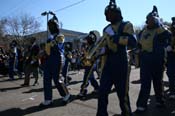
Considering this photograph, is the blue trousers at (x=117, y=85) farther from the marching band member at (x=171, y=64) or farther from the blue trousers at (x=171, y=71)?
the blue trousers at (x=171, y=71)

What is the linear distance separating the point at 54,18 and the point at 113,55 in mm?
2796

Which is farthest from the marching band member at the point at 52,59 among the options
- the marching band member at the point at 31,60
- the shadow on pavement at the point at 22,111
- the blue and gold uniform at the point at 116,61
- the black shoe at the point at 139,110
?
the marching band member at the point at 31,60

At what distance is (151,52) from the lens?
22.8ft

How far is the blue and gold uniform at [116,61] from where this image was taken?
216 inches

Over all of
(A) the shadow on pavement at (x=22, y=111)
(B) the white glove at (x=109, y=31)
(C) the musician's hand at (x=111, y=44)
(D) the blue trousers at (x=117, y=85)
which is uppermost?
(B) the white glove at (x=109, y=31)

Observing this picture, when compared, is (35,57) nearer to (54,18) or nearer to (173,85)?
(54,18)

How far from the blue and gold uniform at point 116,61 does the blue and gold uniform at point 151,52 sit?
147 centimetres

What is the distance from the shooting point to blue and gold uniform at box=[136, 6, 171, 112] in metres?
6.90

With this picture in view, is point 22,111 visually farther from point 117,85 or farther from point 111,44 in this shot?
point 111,44

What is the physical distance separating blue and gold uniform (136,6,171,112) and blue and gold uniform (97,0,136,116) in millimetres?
1472

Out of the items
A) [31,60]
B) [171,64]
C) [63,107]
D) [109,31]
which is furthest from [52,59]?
[31,60]

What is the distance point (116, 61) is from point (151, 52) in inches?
65.4

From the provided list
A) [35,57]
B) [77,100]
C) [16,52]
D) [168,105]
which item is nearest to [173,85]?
[168,105]

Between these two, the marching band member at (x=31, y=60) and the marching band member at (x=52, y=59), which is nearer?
the marching band member at (x=52, y=59)
